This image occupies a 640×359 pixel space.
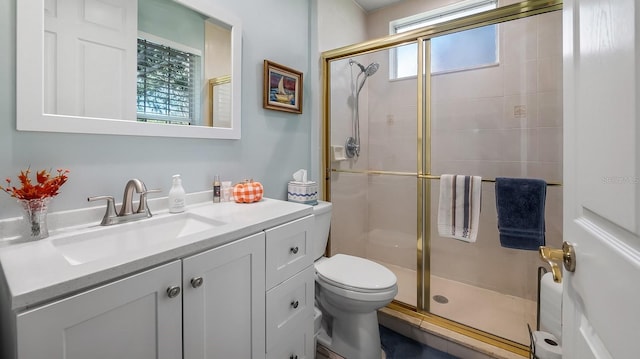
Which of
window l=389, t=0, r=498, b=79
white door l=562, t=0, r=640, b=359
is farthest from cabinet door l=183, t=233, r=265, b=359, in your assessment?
window l=389, t=0, r=498, b=79

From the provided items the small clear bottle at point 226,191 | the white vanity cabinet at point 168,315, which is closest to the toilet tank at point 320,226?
the small clear bottle at point 226,191

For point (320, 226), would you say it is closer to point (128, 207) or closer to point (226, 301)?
point (226, 301)

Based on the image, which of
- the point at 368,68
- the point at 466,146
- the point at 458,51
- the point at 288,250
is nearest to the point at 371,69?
the point at 368,68

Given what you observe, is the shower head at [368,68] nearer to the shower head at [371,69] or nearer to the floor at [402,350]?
the shower head at [371,69]

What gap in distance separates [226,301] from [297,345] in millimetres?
523

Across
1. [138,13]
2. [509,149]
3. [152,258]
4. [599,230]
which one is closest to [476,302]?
[509,149]

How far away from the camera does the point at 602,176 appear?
1.54ft

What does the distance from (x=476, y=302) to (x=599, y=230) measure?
1.86m

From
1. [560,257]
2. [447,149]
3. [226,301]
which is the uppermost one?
[447,149]

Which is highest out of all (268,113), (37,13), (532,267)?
(37,13)

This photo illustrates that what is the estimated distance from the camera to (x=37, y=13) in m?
0.94

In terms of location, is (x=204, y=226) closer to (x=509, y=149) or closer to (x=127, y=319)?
(x=127, y=319)

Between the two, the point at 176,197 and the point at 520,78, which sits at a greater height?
the point at 520,78

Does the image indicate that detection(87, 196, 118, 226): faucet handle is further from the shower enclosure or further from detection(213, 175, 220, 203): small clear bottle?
the shower enclosure
